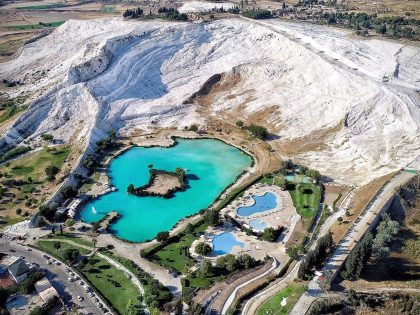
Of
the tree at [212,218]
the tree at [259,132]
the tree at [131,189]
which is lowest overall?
the tree at [212,218]

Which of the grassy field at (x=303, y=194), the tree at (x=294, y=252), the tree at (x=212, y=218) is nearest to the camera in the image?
the tree at (x=294, y=252)

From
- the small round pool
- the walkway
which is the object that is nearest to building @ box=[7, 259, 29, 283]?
the walkway

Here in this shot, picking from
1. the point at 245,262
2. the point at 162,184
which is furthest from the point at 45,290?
the point at 162,184

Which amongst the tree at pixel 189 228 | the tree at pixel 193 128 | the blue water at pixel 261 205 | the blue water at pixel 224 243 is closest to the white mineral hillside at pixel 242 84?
the tree at pixel 193 128

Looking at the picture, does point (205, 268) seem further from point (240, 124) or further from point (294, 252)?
point (240, 124)

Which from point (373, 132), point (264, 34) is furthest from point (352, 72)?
point (264, 34)

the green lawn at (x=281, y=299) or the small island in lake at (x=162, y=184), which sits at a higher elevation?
the small island in lake at (x=162, y=184)

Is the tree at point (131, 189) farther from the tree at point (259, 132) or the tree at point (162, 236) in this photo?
the tree at point (259, 132)

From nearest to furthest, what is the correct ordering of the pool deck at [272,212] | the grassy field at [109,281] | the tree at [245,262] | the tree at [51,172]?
the grassy field at [109,281] → the tree at [245,262] → the pool deck at [272,212] → the tree at [51,172]

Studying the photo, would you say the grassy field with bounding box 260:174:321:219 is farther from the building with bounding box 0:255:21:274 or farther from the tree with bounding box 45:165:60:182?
the building with bounding box 0:255:21:274

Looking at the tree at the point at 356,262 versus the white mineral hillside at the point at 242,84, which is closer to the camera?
the tree at the point at 356,262
